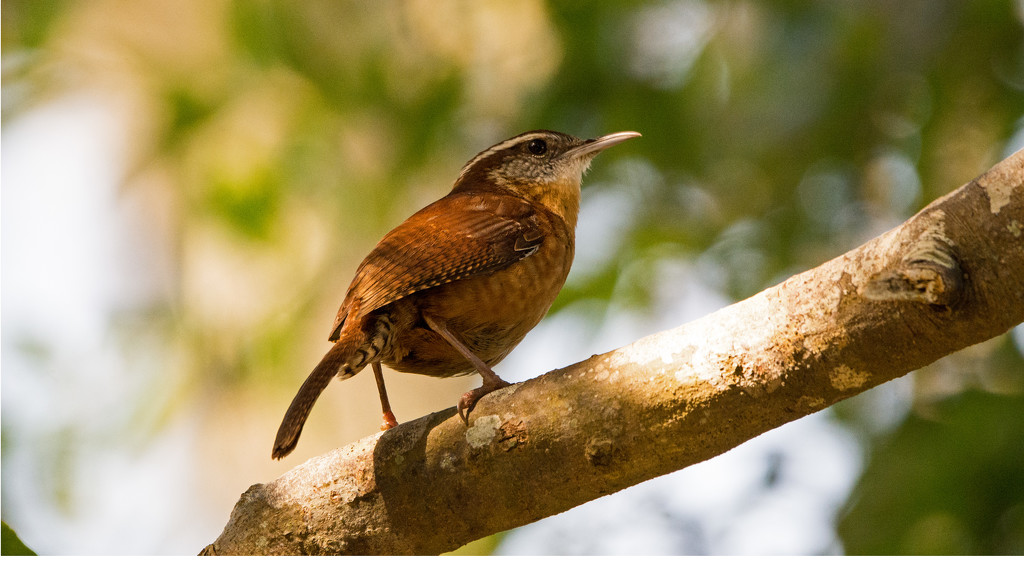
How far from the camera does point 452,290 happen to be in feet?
10.8

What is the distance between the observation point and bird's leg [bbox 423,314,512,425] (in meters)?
2.55

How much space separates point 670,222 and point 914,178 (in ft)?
4.80

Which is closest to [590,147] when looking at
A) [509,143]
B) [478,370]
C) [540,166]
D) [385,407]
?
[540,166]

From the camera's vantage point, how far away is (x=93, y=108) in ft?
23.0

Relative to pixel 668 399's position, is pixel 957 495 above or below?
below

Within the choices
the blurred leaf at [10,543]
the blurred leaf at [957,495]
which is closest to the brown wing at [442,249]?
the blurred leaf at [10,543]

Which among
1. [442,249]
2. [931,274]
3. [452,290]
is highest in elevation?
[442,249]

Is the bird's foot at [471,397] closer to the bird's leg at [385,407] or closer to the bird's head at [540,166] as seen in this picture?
the bird's leg at [385,407]

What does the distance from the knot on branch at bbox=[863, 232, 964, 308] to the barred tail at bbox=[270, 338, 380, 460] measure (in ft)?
5.57

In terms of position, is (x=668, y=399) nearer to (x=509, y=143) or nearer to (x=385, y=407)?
(x=385, y=407)

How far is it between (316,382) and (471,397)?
54cm

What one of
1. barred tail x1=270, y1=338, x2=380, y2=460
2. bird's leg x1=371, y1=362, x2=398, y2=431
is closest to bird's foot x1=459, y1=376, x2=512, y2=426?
barred tail x1=270, y1=338, x2=380, y2=460

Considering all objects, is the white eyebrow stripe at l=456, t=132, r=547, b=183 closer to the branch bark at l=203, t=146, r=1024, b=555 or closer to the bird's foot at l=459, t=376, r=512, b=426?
the bird's foot at l=459, t=376, r=512, b=426

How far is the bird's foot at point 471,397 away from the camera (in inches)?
98.9
